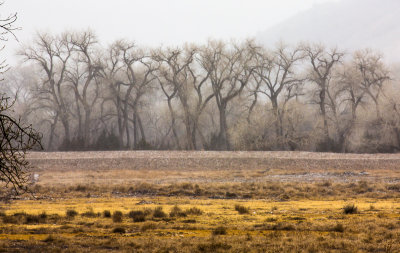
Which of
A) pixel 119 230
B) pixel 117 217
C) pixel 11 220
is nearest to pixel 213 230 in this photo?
pixel 119 230

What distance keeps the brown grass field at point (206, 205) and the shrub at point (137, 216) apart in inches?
2.1

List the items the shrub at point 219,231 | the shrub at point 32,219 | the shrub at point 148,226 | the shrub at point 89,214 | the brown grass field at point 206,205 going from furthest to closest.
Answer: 1. the shrub at point 89,214
2. the shrub at point 32,219
3. the shrub at point 148,226
4. the shrub at point 219,231
5. the brown grass field at point 206,205

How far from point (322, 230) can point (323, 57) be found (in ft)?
157

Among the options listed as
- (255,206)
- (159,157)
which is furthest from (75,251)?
(159,157)

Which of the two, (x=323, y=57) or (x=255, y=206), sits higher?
(x=323, y=57)

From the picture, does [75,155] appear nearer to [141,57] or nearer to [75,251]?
[141,57]

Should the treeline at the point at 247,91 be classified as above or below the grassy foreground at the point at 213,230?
above

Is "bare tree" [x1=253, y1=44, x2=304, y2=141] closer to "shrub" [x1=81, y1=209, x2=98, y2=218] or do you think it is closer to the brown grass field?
the brown grass field

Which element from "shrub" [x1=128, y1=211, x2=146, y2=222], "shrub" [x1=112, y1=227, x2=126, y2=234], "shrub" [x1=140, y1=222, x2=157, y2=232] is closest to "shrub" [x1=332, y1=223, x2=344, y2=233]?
"shrub" [x1=140, y1=222, x2=157, y2=232]

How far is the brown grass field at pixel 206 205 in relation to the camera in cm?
1264

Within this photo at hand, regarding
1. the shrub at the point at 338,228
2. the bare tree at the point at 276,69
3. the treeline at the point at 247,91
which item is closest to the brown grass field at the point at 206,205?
the shrub at the point at 338,228

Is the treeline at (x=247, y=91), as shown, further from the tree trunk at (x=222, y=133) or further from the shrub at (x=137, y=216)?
the shrub at (x=137, y=216)

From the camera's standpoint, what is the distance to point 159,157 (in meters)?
42.3

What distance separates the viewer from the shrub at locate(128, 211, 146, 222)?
17.4 metres
